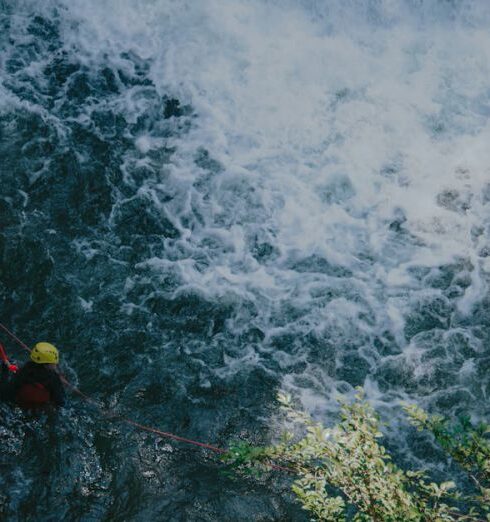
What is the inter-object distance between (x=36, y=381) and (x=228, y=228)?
4989mm

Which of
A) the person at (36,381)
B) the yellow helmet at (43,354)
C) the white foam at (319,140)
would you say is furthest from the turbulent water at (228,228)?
the yellow helmet at (43,354)

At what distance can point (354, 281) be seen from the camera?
1029 cm

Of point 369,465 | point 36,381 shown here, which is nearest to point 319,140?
point 36,381

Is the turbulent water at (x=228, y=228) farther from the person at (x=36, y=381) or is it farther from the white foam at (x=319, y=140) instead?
the person at (x=36, y=381)

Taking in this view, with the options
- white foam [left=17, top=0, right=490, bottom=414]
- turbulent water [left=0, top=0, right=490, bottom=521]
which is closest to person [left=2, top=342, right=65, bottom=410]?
turbulent water [left=0, top=0, right=490, bottom=521]

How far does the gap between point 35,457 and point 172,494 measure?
65.9 inches

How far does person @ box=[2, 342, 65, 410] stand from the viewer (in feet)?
22.3

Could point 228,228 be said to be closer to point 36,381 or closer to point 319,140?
point 319,140

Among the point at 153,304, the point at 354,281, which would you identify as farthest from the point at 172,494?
the point at 354,281

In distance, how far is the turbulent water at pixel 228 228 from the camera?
7502 mm

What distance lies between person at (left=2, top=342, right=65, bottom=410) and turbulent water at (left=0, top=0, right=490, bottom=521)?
12.6 inches

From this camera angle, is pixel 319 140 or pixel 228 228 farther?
Answer: pixel 319 140

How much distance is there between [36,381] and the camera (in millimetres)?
6891

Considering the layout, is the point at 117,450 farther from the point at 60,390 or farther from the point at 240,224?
the point at 240,224
